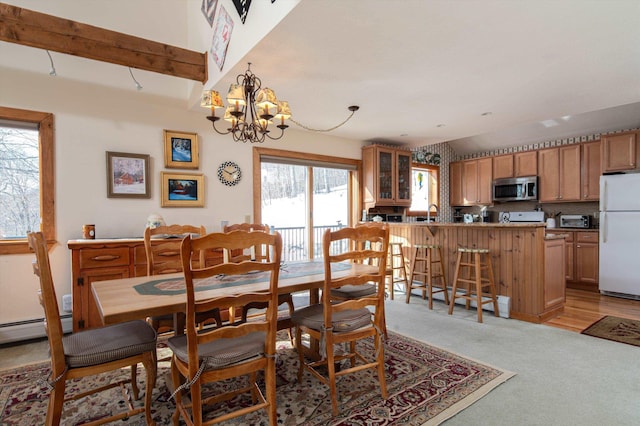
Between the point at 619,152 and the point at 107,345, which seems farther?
the point at 619,152

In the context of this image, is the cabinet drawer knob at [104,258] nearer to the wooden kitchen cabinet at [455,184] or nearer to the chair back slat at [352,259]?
the chair back slat at [352,259]

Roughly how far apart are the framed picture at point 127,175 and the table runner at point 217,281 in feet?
5.66

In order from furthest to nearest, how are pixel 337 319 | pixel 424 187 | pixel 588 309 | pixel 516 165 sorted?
1. pixel 424 187
2. pixel 516 165
3. pixel 588 309
4. pixel 337 319

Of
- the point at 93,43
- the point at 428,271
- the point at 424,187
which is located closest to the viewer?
the point at 93,43

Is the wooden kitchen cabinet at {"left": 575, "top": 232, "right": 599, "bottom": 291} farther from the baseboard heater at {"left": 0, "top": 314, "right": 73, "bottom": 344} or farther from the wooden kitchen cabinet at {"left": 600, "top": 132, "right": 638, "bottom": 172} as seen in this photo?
the baseboard heater at {"left": 0, "top": 314, "right": 73, "bottom": 344}

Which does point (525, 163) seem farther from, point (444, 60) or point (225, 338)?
point (225, 338)

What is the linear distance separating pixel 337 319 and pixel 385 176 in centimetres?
369

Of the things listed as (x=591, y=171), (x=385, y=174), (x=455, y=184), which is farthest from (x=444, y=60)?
(x=455, y=184)

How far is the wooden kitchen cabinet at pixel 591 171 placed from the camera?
197 inches


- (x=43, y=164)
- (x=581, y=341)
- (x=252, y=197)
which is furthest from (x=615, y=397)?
(x=43, y=164)

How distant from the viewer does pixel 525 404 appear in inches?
76.5

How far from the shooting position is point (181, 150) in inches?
147

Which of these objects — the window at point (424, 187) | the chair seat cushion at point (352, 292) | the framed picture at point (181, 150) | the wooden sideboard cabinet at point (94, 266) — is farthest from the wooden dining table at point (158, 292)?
the window at point (424, 187)

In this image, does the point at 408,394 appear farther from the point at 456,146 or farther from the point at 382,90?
the point at 456,146
